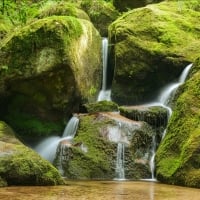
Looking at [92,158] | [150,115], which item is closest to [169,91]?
[150,115]

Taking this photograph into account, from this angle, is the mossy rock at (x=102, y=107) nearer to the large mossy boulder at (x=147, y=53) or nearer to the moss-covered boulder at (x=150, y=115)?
the moss-covered boulder at (x=150, y=115)

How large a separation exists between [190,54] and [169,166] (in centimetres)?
536

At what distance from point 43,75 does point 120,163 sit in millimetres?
3418

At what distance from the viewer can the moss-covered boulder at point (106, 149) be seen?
10516 millimetres

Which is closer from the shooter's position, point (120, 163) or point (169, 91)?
point (120, 163)

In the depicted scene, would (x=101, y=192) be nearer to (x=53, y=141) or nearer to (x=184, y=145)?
(x=184, y=145)

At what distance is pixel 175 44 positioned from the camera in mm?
14625

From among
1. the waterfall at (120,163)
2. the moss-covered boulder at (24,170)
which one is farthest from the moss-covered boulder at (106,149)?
the moss-covered boulder at (24,170)

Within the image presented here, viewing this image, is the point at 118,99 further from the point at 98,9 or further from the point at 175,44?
the point at 98,9

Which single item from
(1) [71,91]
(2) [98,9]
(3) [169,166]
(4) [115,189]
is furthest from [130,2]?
(4) [115,189]

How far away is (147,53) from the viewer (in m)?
14.4

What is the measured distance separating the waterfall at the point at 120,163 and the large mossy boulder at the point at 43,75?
8.42 ft

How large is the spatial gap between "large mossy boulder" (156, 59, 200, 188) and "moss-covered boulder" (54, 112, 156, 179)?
70cm

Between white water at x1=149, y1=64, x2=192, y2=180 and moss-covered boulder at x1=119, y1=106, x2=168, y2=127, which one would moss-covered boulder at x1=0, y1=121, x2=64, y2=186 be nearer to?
moss-covered boulder at x1=119, y1=106, x2=168, y2=127
